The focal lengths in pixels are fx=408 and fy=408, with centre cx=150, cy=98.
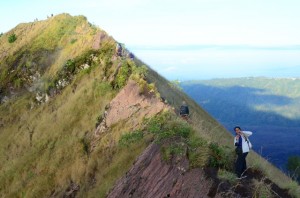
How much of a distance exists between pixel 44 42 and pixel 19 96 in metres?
6.49

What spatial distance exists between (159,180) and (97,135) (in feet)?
21.6

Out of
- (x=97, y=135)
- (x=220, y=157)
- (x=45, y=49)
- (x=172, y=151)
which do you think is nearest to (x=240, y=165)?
(x=220, y=157)

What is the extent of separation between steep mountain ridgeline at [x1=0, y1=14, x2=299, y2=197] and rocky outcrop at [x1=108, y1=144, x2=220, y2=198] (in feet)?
0.11

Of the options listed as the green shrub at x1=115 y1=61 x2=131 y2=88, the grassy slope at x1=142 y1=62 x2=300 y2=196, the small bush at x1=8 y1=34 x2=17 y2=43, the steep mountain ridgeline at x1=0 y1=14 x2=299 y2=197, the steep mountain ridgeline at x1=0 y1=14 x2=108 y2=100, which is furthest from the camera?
the small bush at x1=8 y1=34 x2=17 y2=43

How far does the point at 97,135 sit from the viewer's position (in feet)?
61.1

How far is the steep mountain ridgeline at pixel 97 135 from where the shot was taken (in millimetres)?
12805

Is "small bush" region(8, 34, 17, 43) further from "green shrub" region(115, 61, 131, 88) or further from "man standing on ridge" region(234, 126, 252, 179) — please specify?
"man standing on ridge" region(234, 126, 252, 179)

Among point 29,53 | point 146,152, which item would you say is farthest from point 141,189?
point 29,53

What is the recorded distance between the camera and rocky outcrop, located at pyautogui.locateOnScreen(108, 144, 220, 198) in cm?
1191

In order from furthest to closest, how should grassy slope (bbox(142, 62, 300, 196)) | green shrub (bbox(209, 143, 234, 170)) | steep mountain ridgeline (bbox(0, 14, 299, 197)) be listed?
grassy slope (bbox(142, 62, 300, 196)) < green shrub (bbox(209, 143, 234, 170)) < steep mountain ridgeline (bbox(0, 14, 299, 197))

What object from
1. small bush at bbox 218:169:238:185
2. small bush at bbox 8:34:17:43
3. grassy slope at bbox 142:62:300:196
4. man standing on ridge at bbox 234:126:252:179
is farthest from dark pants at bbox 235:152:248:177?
small bush at bbox 8:34:17:43

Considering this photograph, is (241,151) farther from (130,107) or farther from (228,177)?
(130,107)

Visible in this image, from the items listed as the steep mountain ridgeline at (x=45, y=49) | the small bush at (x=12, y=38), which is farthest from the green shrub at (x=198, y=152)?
the small bush at (x=12, y=38)

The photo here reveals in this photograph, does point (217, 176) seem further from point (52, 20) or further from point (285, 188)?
point (52, 20)
